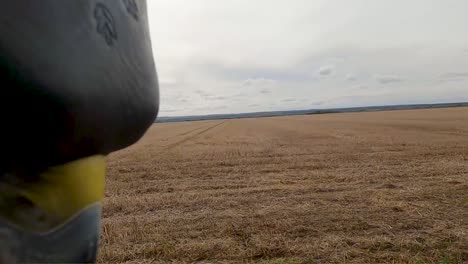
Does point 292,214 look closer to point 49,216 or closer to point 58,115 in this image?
point 49,216

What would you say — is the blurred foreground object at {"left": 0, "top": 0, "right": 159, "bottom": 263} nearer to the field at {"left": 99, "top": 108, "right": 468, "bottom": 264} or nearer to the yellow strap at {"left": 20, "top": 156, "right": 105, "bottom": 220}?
the yellow strap at {"left": 20, "top": 156, "right": 105, "bottom": 220}

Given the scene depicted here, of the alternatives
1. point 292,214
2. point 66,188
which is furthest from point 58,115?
point 292,214

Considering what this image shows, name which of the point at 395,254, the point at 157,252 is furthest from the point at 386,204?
the point at 157,252

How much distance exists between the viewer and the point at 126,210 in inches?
274

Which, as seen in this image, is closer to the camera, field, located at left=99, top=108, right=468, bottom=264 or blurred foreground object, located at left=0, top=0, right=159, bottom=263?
blurred foreground object, located at left=0, top=0, right=159, bottom=263

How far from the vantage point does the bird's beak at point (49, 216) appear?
777 mm

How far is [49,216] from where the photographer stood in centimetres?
81

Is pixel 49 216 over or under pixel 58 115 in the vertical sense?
under

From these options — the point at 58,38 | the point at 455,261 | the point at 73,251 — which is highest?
the point at 58,38

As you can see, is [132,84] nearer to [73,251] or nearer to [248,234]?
[73,251]

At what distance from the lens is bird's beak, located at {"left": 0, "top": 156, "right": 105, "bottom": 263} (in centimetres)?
78

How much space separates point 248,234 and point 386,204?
2.96 meters

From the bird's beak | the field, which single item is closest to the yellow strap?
the bird's beak

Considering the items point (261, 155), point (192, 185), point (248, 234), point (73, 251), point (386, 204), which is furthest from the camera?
point (261, 155)
